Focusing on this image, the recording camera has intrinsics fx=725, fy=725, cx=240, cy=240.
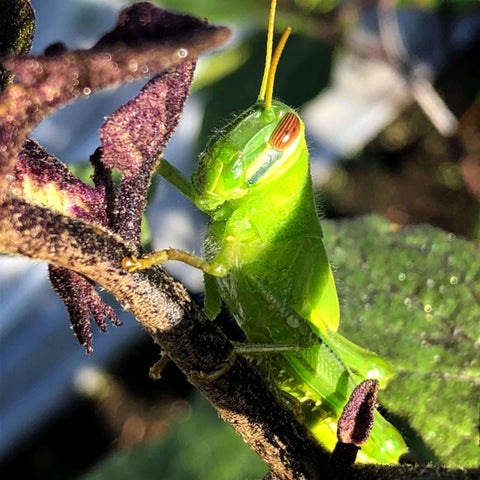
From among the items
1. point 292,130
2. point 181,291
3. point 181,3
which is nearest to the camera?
point 181,291

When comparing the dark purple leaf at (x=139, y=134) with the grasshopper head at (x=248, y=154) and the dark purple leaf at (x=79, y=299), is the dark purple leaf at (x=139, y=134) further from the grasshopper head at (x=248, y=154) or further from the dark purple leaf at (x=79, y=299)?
the grasshopper head at (x=248, y=154)

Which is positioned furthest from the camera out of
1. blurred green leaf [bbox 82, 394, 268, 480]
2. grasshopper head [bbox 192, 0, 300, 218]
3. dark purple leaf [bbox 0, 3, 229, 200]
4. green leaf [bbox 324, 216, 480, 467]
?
blurred green leaf [bbox 82, 394, 268, 480]

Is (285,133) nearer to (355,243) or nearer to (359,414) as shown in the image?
(355,243)

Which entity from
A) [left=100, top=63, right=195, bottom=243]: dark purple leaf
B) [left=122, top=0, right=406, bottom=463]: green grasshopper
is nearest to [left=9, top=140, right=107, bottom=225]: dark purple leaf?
[left=100, top=63, right=195, bottom=243]: dark purple leaf

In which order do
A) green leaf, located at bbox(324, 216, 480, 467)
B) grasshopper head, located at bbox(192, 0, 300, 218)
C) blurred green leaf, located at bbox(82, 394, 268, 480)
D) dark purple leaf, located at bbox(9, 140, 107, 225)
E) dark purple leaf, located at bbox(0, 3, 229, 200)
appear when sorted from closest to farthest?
dark purple leaf, located at bbox(0, 3, 229, 200), dark purple leaf, located at bbox(9, 140, 107, 225), green leaf, located at bbox(324, 216, 480, 467), grasshopper head, located at bbox(192, 0, 300, 218), blurred green leaf, located at bbox(82, 394, 268, 480)

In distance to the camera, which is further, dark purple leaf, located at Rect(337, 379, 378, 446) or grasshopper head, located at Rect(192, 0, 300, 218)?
grasshopper head, located at Rect(192, 0, 300, 218)

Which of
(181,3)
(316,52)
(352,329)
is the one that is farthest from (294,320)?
(316,52)

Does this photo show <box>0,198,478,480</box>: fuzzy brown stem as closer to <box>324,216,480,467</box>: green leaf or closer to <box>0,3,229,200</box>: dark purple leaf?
<box>0,3,229,200</box>: dark purple leaf

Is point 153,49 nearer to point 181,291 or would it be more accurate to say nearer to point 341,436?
point 181,291
